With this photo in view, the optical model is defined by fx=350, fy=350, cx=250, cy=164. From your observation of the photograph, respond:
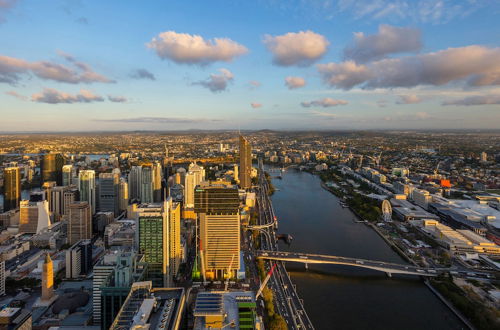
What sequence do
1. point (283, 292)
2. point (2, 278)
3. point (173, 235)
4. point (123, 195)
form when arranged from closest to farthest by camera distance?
point (283, 292) → point (2, 278) → point (173, 235) → point (123, 195)

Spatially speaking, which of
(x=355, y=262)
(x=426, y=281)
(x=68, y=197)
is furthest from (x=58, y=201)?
(x=426, y=281)

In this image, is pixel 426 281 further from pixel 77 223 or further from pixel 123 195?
pixel 123 195

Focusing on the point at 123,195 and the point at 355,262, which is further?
the point at 123,195

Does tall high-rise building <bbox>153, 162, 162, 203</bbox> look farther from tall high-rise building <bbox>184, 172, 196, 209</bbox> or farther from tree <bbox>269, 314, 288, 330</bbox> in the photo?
tree <bbox>269, 314, 288, 330</bbox>

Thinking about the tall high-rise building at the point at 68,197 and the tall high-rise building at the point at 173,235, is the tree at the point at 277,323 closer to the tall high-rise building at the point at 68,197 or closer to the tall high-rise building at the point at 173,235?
the tall high-rise building at the point at 173,235

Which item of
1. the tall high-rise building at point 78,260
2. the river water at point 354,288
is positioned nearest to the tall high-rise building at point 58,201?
the tall high-rise building at point 78,260

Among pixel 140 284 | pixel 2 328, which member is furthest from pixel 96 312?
pixel 140 284
